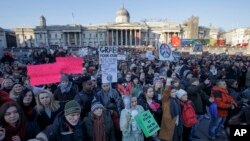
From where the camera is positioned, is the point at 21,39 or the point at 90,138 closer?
the point at 90,138

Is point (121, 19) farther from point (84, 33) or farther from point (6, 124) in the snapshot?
point (6, 124)

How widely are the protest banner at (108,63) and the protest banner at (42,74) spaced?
126 cm

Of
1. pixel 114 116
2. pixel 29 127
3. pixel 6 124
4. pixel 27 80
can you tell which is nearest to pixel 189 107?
pixel 114 116

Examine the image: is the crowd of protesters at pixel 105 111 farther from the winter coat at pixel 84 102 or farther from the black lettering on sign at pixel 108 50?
the black lettering on sign at pixel 108 50

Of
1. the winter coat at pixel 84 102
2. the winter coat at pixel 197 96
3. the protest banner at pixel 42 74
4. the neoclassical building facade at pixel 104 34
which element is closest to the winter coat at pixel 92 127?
the winter coat at pixel 84 102

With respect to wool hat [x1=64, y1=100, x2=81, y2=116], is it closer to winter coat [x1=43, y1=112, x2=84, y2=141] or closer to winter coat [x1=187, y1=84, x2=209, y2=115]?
winter coat [x1=43, y1=112, x2=84, y2=141]

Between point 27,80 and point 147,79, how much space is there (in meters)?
4.59

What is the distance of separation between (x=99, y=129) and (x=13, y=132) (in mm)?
1399

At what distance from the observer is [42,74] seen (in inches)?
249

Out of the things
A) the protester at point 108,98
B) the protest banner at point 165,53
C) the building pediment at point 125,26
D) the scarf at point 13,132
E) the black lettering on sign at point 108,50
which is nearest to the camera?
the scarf at point 13,132

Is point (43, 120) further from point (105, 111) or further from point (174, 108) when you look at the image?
point (174, 108)

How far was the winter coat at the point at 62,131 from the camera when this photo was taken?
3521 mm

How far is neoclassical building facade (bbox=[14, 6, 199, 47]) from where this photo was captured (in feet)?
282

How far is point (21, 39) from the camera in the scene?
93.4 meters
